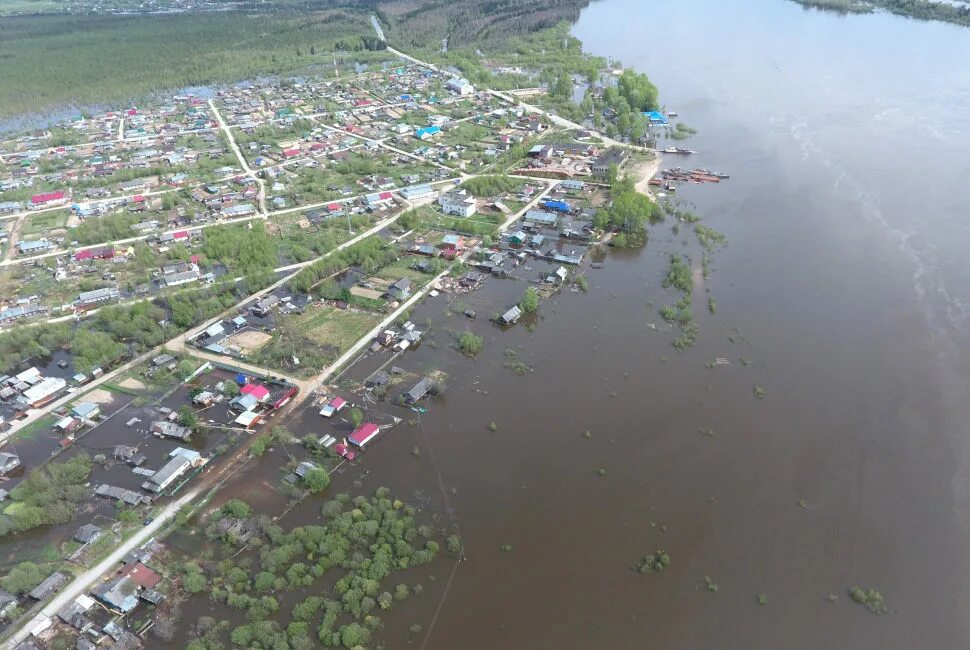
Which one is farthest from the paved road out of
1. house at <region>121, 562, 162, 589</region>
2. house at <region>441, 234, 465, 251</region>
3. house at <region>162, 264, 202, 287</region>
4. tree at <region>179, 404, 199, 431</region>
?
house at <region>121, 562, 162, 589</region>

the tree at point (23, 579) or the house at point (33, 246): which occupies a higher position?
the house at point (33, 246)

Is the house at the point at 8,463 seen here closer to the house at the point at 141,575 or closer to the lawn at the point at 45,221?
the house at the point at 141,575

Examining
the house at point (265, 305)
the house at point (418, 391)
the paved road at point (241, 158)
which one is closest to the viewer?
the house at point (418, 391)

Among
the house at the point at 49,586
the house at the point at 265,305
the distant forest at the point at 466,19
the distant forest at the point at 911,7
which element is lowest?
the house at the point at 49,586

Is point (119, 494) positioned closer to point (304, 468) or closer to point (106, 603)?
point (106, 603)

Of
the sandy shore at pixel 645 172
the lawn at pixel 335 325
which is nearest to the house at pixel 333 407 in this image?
the lawn at pixel 335 325

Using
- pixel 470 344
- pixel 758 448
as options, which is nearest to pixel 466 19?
pixel 470 344

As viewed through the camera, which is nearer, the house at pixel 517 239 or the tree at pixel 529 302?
the tree at pixel 529 302
